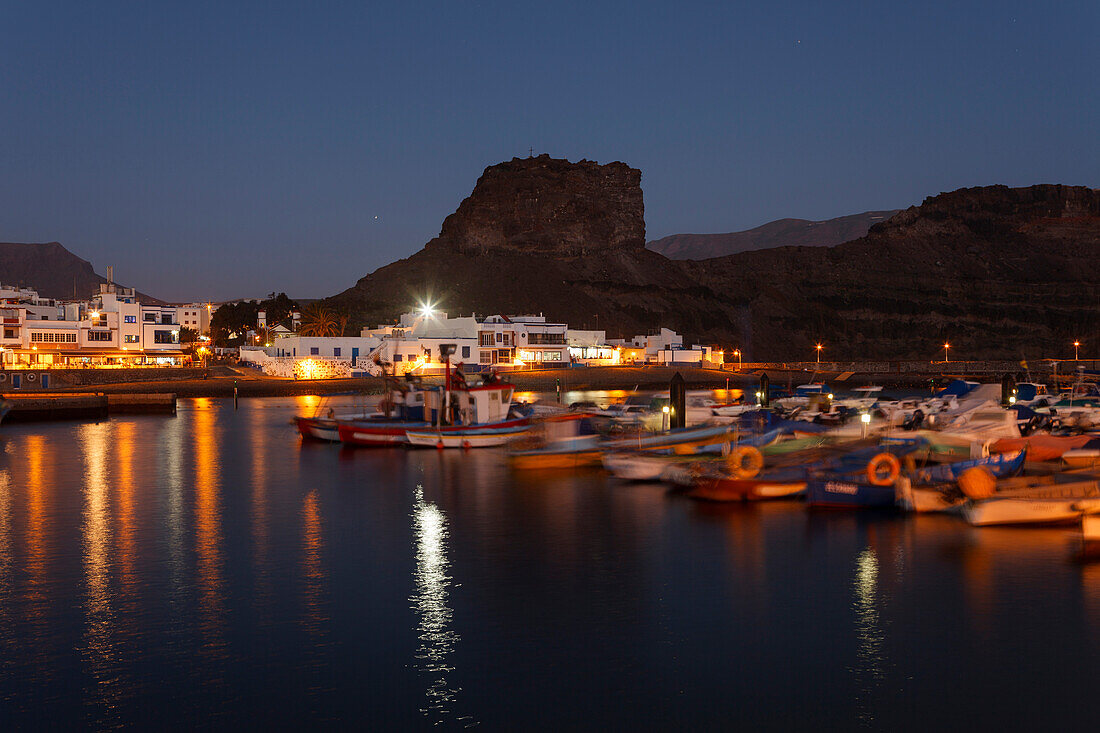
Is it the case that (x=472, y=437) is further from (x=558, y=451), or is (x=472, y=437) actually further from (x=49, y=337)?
(x=49, y=337)

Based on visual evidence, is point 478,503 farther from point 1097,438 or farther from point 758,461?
point 1097,438

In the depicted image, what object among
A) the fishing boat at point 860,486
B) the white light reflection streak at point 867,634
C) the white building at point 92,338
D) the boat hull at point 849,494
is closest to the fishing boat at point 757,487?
the fishing boat at point 860,486

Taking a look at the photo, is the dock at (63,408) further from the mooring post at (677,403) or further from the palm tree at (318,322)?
the mooring post at (677,403)

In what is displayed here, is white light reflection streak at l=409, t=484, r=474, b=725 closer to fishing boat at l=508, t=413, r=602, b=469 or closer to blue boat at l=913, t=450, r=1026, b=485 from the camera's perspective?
fishing boat at l=508, t=413, r=602, b=469

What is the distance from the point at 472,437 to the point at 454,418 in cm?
218

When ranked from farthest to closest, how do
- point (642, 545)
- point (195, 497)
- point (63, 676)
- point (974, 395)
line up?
point (974, 395), point (195, 497), point (642, 545), point (63, 676)

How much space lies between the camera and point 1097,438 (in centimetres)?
3712

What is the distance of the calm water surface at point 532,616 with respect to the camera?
1452 centimetres

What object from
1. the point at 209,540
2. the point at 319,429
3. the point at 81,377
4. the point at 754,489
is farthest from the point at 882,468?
the point at 81,377

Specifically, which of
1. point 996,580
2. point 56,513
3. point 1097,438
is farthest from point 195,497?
point 1097,438

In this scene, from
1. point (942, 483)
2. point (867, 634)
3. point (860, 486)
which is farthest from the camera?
point (860, 486)

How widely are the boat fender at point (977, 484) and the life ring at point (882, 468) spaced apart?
2.05m

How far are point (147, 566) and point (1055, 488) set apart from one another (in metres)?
26.4

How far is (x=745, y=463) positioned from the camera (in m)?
32.2
